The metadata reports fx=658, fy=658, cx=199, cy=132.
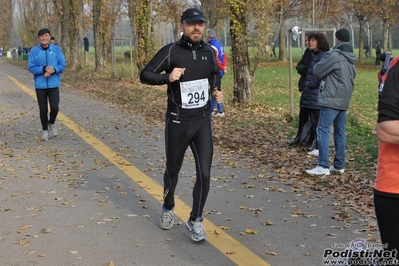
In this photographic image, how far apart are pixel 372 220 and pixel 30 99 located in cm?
1643

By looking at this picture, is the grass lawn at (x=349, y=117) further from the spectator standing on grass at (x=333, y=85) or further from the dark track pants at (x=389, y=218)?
the dark track pants at (x=389, y=218)

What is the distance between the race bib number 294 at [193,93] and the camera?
6.20 metres

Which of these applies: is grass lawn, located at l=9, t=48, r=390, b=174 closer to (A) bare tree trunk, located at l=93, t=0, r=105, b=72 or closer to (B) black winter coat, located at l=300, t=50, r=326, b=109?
(B) black winter coat, located at l=300, t=50, r=326, b=109

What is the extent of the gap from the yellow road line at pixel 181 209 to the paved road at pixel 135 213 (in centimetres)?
1

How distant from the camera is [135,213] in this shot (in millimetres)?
7262

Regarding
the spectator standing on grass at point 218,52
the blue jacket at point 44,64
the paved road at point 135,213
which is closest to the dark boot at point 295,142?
the paved road at point 135,213

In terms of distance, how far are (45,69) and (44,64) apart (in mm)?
158

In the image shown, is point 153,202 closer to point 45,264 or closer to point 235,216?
point 235,216

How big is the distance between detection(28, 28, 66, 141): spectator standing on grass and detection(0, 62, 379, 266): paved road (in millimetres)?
927

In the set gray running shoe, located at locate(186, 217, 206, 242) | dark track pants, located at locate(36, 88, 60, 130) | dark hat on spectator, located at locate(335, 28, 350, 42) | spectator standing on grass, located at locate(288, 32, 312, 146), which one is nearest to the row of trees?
spectator standing on grass, located at locate(288, 32, 312, 146)

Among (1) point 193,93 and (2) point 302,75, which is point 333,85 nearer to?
(2) point 302,75

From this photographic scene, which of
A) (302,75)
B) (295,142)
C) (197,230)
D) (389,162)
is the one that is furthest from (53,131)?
(389,162)

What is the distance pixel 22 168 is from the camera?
991 cm

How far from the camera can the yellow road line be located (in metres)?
5.73
